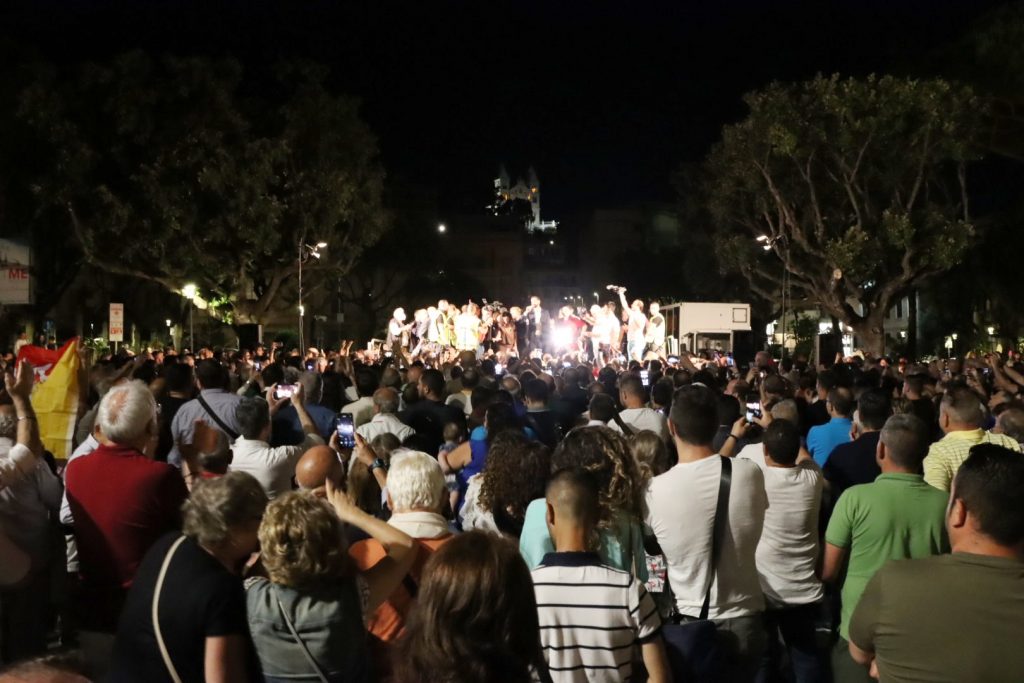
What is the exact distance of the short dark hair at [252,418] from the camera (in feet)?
18.7

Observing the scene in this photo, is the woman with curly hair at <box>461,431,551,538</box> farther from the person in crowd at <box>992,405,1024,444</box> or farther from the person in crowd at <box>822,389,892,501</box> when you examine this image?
the person in crowd at <box>992,405,1024,444</box>

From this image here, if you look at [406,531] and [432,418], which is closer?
[406,531]

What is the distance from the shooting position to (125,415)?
4262mm

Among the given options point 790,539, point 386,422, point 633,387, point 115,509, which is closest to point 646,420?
point 633,387

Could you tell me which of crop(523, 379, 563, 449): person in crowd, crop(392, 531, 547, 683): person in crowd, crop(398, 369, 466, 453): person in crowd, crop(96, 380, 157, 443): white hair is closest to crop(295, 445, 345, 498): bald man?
crop(96, 380, 157, 443): white hair

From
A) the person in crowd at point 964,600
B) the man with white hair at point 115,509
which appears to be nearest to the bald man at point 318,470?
the man with white hair at point 115,509

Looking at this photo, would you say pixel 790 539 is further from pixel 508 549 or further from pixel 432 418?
pixel 432 418

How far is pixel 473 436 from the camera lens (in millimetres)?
6781

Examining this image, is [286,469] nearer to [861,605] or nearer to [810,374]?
[861,605]

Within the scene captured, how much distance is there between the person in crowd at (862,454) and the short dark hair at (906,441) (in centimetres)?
148

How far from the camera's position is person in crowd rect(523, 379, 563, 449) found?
308 inches

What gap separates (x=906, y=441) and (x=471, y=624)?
2.66 metres

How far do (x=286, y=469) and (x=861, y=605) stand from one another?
333 centimetres

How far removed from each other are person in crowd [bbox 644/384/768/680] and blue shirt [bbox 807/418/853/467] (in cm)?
300
